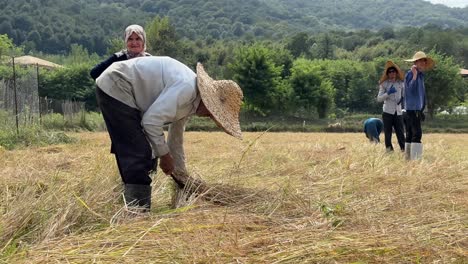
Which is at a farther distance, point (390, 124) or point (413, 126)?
point (390, 124)

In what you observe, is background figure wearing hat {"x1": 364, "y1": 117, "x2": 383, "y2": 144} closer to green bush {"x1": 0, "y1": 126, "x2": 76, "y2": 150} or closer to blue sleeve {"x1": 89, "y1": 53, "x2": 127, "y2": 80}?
green bush {"x1": 0, "y1": 126, "x2": 76, "y2": 150}

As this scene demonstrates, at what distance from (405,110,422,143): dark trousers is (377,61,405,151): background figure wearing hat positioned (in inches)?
16.2

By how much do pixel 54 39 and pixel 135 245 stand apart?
353 ft

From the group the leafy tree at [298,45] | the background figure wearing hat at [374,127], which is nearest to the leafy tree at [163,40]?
the leafy tree at [298,45]

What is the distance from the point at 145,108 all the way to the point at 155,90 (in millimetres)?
162

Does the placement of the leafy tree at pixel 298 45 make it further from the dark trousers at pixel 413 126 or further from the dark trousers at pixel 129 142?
the dark trousers at pixel 129 142

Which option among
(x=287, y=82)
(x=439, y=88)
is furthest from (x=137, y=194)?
(x=439, y=88)

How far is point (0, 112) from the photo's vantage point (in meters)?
11.6

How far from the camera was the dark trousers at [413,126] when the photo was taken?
281 inches

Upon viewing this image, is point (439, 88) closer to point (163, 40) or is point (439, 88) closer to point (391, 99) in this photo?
point (163, 40)

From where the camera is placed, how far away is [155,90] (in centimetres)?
357

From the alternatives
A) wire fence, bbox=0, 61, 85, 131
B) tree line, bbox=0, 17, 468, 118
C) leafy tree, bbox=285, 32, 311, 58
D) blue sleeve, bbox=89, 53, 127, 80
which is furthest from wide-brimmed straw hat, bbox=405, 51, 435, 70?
leafy tree, bbox=285, 32, 311, 58

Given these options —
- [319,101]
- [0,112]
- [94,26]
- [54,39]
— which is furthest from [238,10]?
[0,112]

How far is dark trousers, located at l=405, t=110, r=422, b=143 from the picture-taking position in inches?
281
